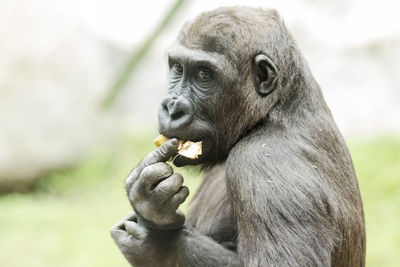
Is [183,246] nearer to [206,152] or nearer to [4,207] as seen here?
[206,152]

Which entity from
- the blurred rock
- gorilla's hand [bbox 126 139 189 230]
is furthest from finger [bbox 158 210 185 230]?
the blurred rock

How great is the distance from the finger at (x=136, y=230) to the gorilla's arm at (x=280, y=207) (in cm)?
67

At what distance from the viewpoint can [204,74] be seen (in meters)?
4.61

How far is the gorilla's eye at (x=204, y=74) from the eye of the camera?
459 centimetres

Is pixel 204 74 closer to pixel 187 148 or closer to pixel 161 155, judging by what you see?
pixel 187 148

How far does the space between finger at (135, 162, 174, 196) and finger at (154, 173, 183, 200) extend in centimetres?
3

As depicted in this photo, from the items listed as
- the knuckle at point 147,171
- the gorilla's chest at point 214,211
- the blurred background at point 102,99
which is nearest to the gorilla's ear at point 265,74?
the gorilla's chest at point 214,211

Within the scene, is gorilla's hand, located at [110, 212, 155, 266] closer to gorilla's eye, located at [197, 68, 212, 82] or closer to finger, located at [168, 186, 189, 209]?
finger, located at [168, 186, 189, 209]

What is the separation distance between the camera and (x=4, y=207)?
10.5m

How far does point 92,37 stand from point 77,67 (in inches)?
36.5

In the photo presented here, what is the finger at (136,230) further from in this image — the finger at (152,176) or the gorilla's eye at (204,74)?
the gorilla's eye at (204,74)

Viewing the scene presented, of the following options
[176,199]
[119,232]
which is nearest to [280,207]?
[176,199]

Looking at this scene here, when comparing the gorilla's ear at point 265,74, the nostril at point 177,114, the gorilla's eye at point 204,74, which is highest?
the gorilla's ear at point 265,74

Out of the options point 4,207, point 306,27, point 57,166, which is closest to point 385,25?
point 306,27
